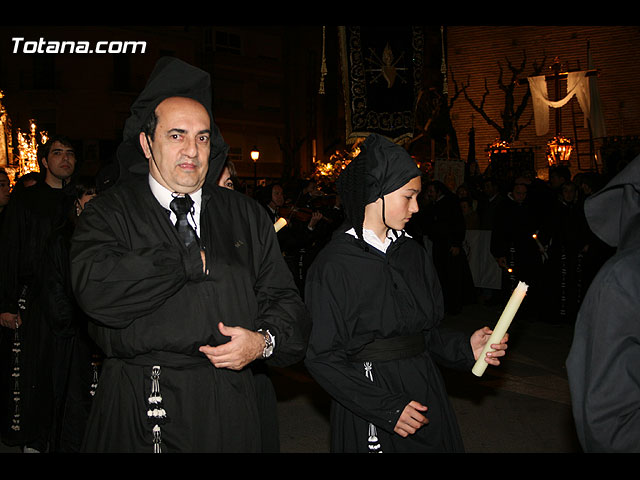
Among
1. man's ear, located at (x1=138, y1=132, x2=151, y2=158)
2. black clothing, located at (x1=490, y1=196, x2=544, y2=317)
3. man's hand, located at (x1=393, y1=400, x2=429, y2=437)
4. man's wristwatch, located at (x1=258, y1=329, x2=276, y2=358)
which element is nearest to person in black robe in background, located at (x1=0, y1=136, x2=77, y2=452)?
man's ear, located at (x1=138, y1=132, x2=151, y2=158)

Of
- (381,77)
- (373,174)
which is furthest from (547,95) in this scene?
(373,174)

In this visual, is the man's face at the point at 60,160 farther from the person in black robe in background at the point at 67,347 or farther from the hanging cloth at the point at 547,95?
the hanging cloth at the point at 547,95

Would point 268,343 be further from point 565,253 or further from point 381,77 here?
point 565,253

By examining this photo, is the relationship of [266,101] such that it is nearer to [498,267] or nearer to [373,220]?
[498,267]

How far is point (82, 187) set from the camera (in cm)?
466

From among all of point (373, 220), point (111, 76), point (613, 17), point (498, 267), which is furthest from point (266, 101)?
point (373, 220)

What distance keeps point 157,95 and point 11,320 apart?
3.36 meters

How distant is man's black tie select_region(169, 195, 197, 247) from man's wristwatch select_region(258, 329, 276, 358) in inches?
18.8

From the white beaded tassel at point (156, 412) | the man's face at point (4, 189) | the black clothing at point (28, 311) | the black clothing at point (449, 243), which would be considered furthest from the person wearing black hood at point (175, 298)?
the black clothing at point (449, 243)

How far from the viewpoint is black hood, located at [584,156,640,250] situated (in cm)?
192

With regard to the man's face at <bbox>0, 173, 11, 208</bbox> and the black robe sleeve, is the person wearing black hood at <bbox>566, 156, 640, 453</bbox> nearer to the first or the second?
the black robe sleeve

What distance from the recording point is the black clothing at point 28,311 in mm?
5137

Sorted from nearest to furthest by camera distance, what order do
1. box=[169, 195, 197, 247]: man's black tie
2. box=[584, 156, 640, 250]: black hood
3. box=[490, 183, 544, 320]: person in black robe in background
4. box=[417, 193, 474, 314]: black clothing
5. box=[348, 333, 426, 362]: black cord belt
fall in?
box=[584, 156, 640, 250]: black hood → box=[169, 195, 197, 247]: man's black tie → box=[348, 333, 426, 362]: black cord belt → box=[490, 183, 544, 320]: person in black robe in background → box=[417, 193, 474, 314]: black clothing

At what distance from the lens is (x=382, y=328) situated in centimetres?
312
